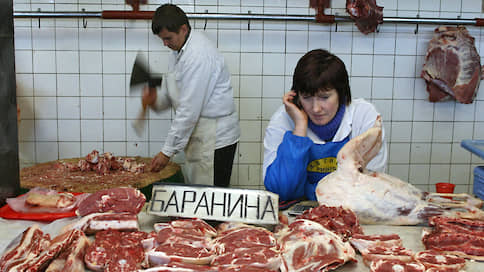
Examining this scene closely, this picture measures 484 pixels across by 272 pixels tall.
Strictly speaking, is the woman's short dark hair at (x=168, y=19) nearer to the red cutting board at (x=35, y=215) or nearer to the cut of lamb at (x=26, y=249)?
the red cutting board at (x=35, y=215)

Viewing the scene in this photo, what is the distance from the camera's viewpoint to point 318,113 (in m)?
2.38

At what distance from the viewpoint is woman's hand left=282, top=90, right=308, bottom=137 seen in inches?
95.0

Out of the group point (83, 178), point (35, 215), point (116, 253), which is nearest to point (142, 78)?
point (83, 178)

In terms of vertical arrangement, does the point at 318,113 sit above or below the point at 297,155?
above

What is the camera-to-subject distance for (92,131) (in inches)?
171

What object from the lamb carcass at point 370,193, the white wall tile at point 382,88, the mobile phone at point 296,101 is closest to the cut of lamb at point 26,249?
the lamb carcass at point 370,193

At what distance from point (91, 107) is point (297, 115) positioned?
2549mm

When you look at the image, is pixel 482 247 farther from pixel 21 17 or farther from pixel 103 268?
pixel 21 17

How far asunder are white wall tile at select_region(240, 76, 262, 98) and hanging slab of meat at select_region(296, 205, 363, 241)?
2572mm

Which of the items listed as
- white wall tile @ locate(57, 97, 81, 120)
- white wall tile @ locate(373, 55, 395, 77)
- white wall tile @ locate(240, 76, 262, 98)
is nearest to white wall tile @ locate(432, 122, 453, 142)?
white wall tile @ locate(373, 55, 395, 77)

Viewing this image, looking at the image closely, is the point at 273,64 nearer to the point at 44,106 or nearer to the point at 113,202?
the point at 44,106

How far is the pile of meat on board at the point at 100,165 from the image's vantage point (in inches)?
137

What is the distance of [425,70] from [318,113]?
2363 millimetres

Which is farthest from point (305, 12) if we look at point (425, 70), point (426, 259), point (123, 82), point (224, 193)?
point (426, 259)
